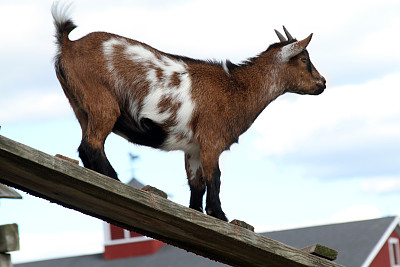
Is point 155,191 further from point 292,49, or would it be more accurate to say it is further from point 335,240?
point 335,240

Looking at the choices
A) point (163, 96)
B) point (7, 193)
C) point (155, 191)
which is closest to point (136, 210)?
point (155, 191)

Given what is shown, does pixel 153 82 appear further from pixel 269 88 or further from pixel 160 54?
pixel 269 88

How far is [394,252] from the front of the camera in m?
30.9

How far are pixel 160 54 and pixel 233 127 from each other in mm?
702

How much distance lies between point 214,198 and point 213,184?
0.10 meters

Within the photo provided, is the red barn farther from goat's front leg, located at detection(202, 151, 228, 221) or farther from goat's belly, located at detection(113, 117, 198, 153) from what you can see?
goat's belly, located at detection(113, 117, 198, 153)

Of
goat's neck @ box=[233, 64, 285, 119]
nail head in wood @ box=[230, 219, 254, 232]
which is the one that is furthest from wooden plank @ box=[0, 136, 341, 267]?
goat's neck @ box=[233, 64, 285, 119]

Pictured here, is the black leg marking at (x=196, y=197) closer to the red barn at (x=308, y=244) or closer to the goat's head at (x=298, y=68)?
the goat's head at (x=298, y=68)

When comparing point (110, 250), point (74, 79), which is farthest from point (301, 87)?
point (110, 250)

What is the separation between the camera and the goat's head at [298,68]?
598cm

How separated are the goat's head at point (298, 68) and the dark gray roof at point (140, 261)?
2404 centimetres

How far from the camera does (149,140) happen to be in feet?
17.7

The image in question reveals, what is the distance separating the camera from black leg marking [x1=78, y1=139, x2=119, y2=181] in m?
5.04

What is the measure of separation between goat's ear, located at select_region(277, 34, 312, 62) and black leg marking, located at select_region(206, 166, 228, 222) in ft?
3.29
